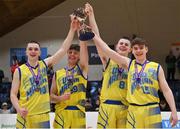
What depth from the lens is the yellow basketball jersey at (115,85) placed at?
442cm

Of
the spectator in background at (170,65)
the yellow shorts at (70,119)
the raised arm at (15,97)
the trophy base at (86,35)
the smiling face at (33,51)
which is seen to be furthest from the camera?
the spectator in background at (170,65)

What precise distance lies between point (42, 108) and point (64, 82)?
452 millimetres

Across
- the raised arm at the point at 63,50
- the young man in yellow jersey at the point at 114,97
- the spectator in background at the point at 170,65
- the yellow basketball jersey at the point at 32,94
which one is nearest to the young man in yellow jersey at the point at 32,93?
the yellow basketball jersey at the point at 32,94

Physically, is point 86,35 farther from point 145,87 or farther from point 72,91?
point 145,87

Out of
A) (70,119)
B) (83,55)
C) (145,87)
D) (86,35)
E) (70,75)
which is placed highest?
(86,35)

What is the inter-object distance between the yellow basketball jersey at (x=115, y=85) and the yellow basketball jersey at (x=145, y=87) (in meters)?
0.23

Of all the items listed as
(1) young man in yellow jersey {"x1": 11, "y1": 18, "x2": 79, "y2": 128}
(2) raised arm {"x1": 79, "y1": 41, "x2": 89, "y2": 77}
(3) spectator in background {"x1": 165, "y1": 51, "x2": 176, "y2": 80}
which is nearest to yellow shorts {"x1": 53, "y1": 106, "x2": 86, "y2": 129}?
(1) young man in yellow jersey {"x1": 11, "y1": 18, "x2": 79, "y2": 128}

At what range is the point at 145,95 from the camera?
162 inches

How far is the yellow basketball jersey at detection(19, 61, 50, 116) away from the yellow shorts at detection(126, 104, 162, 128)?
101 cm

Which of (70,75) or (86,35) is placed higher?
(86,35)

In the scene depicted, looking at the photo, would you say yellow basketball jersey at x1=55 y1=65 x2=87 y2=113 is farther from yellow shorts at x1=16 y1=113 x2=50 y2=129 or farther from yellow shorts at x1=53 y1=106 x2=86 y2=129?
yellow shorts at x1=16 y1=113 x2=50 y2=129

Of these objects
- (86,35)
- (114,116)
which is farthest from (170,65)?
(86,35)

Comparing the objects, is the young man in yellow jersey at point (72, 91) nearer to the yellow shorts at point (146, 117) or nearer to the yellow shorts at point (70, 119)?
the yellow shorts at point (70, 119)

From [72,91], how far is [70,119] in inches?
13.0
